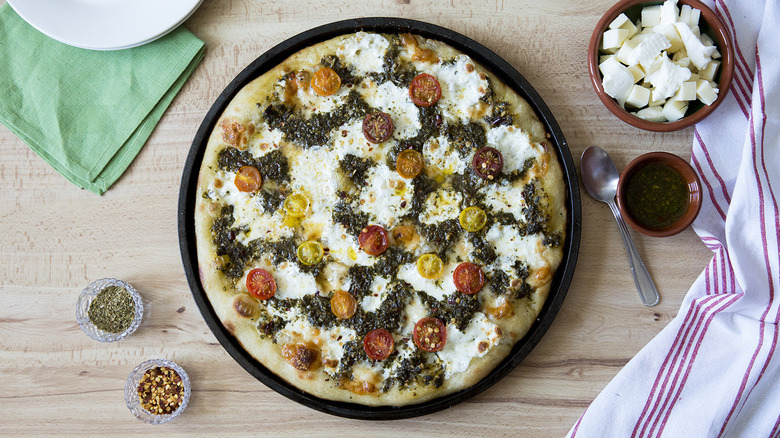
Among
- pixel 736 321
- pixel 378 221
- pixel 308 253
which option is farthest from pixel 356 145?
pixel 736 321

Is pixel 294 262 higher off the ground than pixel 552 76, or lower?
lower

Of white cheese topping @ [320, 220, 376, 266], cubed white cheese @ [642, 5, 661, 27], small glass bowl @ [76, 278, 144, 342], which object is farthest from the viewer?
small glass bowl @ [76, 278, 144, 342]

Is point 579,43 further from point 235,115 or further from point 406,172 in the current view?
point 235,115

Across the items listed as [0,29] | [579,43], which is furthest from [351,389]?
[0,29]

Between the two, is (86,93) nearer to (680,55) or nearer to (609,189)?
(609,189)

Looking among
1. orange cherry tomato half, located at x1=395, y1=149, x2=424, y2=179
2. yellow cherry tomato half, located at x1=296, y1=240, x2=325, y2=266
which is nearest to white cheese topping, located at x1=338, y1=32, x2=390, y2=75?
orange cherry tomato half, located at x1=395, y1=149, x2=424, y2=179

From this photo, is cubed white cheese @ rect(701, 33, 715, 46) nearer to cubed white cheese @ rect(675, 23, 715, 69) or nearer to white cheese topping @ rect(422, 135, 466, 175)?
cubed white cheese @ rect(675, 23, 715, 69)

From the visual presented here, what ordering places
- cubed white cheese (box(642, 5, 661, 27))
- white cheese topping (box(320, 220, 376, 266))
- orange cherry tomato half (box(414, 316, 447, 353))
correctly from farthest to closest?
cubed white cheese (box(642, 5, 661, 27)) → white cheese topping (box(320, 220, 376, 266)) → orange cherry tomato half (box(414, 316, 447, 353))
